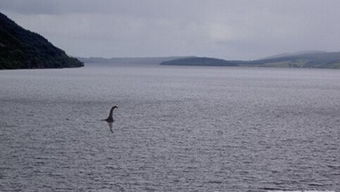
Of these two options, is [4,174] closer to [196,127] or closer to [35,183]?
[35,183]

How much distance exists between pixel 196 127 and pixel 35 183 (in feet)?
118

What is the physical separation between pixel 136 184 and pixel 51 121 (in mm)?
37424

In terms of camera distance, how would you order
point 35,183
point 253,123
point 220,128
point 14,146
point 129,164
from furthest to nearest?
point 253,123
point 220,128
point 14,146
point 129,164
point 35,183

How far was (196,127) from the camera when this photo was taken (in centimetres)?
6881

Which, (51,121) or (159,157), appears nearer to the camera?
(159,157)

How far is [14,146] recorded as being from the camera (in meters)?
48.3

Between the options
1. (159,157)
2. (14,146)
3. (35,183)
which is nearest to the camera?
(35,183)

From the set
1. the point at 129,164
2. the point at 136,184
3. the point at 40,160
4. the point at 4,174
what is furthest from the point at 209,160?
the point at 4,174

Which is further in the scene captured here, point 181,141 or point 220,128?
point 220,128

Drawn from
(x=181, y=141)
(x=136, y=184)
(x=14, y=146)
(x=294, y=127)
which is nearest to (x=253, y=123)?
(x=294, y=127)

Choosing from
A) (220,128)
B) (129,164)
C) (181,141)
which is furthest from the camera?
(220,128)

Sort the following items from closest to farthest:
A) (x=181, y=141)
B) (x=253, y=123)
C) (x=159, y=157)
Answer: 1. (x=159, y=157)
2. (x=181, y=141)
3. (x=253, y=123)

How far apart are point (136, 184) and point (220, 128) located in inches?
1312

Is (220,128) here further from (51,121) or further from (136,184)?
(136,184)
